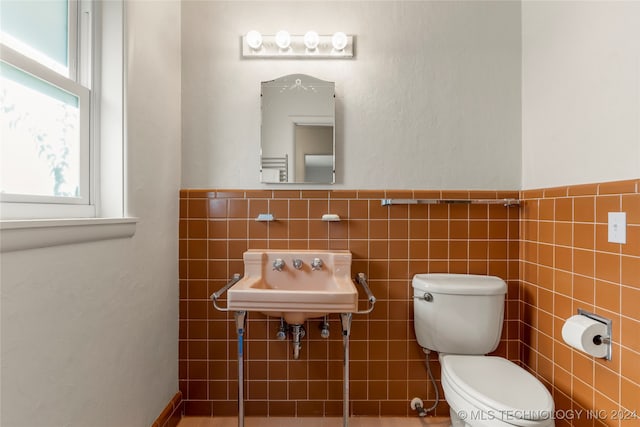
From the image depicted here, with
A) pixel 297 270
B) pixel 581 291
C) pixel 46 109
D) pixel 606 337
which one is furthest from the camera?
pixel 297 270

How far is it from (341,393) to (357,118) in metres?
1.47

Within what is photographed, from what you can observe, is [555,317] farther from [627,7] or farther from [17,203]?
[17,203]

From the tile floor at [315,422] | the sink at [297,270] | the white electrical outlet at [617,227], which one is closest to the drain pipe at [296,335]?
the sink at [297,270]

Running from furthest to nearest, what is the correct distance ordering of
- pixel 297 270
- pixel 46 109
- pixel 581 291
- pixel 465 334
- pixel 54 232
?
1. pixel 297 270
2. pixel 465 334
3. pixel 581 291
4. pixel 46 109
5. pixel 54 232

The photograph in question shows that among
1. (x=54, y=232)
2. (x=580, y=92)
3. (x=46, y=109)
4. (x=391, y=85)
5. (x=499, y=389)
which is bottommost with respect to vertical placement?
(x=499, y=389)

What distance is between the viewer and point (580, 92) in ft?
4.92

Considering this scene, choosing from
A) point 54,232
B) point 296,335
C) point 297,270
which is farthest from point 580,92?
point 54,232

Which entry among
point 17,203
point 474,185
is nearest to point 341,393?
point 474,185

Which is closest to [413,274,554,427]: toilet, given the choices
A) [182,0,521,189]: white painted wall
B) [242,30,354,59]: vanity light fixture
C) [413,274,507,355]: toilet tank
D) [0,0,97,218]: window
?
[413,274,507,355]: toilet tank

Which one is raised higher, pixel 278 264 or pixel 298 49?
pixel 298 49

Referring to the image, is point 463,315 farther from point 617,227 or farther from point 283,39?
point 283,39

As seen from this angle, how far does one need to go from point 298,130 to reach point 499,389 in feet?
4.79

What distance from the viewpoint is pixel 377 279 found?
194 centimetres

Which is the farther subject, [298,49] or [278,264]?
[298,49]
